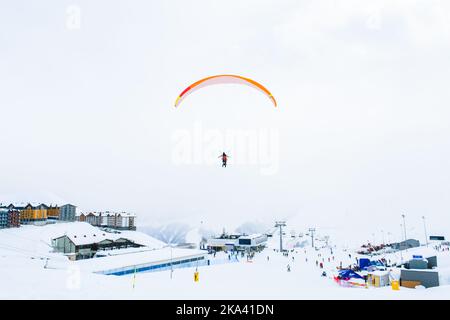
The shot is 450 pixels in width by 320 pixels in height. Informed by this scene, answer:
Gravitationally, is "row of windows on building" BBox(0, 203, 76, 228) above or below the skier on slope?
below

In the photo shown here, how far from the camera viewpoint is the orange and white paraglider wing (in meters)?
18.0

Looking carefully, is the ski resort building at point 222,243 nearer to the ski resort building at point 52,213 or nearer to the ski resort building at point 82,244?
the ski resort building at point 82,244

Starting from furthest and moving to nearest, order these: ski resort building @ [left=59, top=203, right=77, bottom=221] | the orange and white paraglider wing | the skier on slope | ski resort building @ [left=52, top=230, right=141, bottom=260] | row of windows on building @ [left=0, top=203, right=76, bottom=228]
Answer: ski resort building @ [left=59, top=203, right=77, bottom=221]
row of windows on building @ [left=0, top=203, right=76, bottom=228]
ski resort building @ [left=52, top=230, right=141, bottom=260]
the skier on slope
the orange and white paraglider wing

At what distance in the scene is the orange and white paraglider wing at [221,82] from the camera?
18.0m

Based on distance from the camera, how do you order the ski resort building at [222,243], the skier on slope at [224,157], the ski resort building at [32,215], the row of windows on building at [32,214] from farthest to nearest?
the ski resort building at [32,215]
the row of windows on building at [32,214]
the ski resort building at [222,243]
the skier on slope at [224,157]

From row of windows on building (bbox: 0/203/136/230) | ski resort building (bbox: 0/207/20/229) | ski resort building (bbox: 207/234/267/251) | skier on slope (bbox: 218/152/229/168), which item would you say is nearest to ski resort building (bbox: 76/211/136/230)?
row of windows on building (bbox: 0/203/136/230)

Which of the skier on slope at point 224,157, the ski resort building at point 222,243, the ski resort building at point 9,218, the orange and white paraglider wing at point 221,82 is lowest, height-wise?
the ski resort building at point 222,243

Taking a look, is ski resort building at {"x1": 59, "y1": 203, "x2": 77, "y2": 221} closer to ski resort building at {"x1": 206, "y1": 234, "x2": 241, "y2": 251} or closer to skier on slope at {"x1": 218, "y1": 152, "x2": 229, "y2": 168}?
ski resort building at {"x1": 206, "y1": 234, "x2": 241, "y2": 251}

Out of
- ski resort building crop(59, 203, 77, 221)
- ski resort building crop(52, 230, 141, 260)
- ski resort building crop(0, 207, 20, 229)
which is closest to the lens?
ski resort building crop(52, 230, 141, 260)

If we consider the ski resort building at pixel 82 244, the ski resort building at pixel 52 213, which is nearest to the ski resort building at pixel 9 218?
the ski resort building at pixel 52 213
